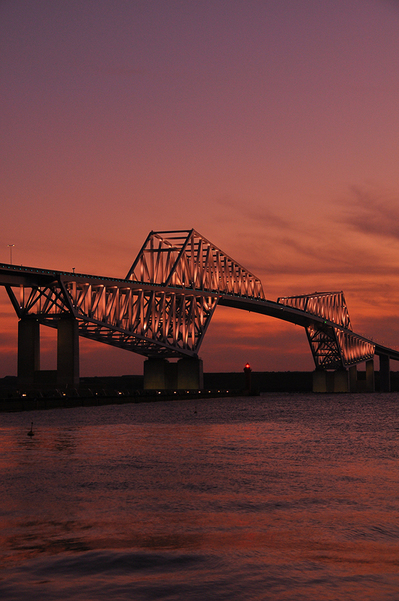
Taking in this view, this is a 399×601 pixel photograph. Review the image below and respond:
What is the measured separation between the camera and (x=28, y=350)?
312 ft

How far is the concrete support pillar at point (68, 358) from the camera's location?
88.9m

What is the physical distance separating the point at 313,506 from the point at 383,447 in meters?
20.6

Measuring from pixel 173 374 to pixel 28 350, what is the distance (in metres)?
42.1

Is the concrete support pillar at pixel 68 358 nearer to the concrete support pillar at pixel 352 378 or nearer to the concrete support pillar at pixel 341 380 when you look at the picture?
the concrete support pillar at pixel 341 380

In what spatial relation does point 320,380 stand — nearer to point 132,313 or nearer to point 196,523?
point 132,313

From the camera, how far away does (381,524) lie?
17.3 meters

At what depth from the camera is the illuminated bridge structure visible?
3693 inches

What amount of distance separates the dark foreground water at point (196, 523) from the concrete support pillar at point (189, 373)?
91.3 m

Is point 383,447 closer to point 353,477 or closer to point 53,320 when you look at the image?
point 353,477

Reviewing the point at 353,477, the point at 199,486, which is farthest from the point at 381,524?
the point at 353,477

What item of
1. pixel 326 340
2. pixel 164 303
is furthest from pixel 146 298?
pixel 326 340

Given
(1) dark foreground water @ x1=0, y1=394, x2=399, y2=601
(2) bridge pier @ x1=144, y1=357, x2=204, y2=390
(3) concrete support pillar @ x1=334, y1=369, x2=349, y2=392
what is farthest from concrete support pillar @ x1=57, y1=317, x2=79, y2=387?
(3) concrete support pillar @ x1=334, y1=369, x2=349, y2=392

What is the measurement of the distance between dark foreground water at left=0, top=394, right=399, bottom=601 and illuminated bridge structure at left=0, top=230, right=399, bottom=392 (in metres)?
59.5

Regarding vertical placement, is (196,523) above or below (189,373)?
below
